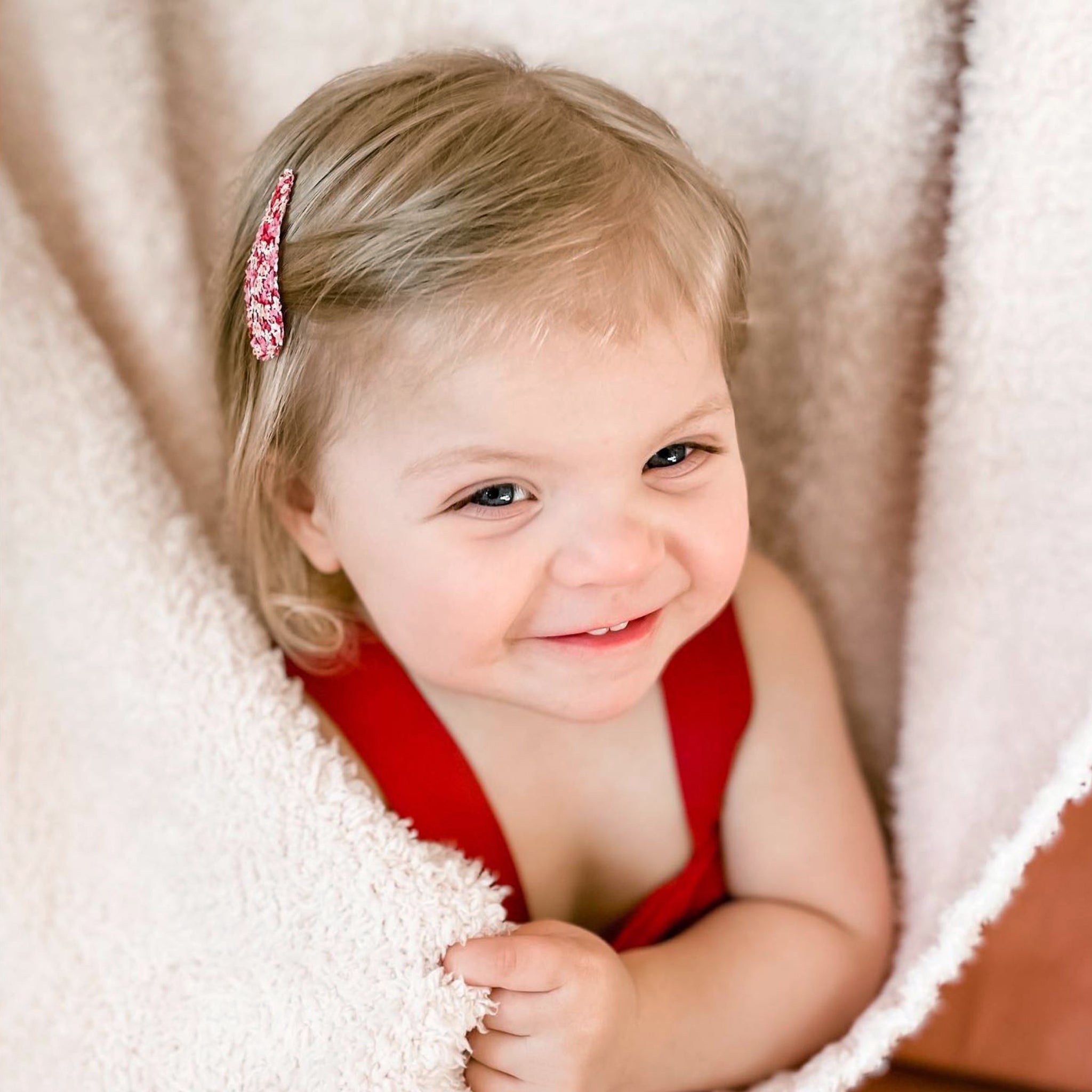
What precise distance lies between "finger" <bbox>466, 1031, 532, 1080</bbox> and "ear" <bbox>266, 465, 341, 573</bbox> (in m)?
0.30

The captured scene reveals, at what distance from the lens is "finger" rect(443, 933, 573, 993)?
70cm

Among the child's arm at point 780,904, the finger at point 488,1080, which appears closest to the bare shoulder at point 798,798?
the child's arm at point 780,904

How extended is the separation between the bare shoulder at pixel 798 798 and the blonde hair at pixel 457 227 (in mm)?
233

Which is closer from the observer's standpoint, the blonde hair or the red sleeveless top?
the blonde hair

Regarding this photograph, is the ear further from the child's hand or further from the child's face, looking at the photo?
the child's hand

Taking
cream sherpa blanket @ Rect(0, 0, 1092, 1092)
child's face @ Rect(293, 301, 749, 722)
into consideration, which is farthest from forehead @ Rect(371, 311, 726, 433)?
cream sherpa blanket @ Rect(0, 0, 1092, 1092)

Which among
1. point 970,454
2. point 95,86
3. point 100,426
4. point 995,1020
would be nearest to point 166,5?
point 95,86

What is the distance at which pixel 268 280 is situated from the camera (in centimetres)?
70

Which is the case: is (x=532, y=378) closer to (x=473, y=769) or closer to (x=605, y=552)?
(x=605, y=552)

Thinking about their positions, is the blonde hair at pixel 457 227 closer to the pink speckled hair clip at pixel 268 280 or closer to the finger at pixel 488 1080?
the pink speckled hair clip at pixel 268 280

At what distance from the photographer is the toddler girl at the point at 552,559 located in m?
0.65

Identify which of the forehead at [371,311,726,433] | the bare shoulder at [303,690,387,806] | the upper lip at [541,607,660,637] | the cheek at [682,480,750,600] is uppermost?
the forehead at [371,311,726,433]

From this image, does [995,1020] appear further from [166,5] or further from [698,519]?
[166,5]

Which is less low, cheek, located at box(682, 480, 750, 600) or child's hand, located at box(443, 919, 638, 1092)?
cheek, located at box(682, 480, 750, 600)
